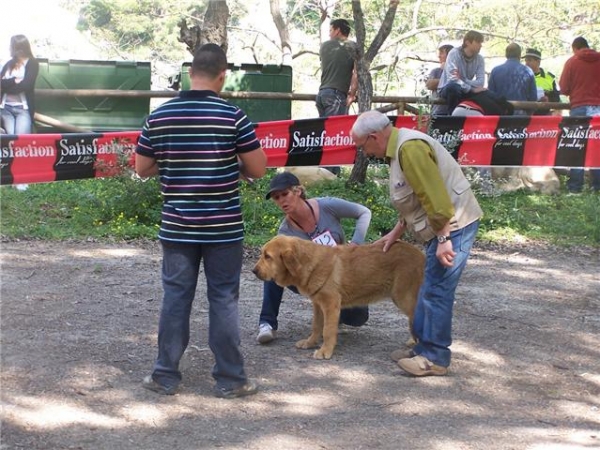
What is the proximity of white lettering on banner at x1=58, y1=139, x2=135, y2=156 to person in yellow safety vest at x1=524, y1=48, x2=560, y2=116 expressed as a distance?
750cm

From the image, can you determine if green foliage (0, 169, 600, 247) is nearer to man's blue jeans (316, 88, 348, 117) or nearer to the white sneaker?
man's blue jeans (316, 88, 348, 117)

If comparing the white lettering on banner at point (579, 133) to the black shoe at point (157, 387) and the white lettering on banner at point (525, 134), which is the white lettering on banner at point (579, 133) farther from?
the black shoe at point (157, 387)

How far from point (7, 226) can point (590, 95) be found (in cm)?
892

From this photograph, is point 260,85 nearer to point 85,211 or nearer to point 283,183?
point 85,211

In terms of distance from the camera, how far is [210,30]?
13.0m

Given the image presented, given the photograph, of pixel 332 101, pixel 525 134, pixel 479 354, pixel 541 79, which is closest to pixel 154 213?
pixel 332 101

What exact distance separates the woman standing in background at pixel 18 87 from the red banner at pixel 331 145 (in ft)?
6.49

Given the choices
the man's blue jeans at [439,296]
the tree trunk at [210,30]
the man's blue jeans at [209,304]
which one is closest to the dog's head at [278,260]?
the man's blue jeans at [209,304]

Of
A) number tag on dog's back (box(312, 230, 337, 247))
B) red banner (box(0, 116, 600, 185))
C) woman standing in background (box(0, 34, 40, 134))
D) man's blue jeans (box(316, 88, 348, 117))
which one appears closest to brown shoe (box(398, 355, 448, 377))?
number tag on dog's back (box(312, 230, 337, 247))

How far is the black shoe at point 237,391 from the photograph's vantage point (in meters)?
5.29

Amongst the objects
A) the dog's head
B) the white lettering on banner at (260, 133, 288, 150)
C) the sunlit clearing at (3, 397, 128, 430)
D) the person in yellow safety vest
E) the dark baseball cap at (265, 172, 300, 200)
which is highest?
the person in yellow safety vest

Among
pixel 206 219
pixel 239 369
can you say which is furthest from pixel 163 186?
pixel 239 369

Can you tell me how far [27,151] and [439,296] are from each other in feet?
21.4

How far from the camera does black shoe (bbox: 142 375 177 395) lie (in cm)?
528
